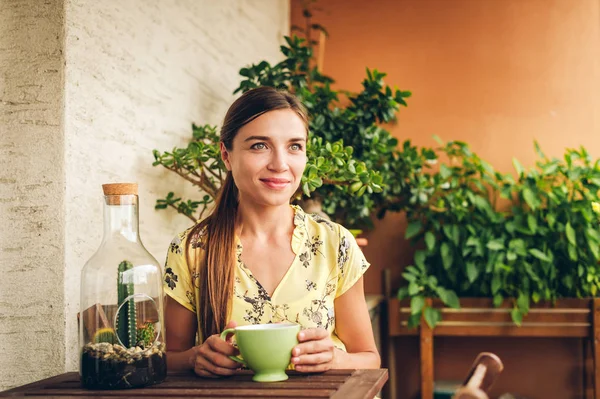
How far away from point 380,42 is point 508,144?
0.88m

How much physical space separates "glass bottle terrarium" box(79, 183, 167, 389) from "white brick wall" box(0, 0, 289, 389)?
0.60 m

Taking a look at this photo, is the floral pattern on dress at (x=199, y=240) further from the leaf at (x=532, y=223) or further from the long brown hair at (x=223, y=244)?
the leaf at (x=532, y=223)

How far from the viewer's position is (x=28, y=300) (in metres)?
1.82

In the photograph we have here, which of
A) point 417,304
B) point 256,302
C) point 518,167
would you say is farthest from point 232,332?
point 518,167

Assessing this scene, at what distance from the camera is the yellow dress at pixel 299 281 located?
1.61 metres

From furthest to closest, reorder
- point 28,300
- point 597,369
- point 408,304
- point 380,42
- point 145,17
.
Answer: point 380,42
point 408,304
point 597,369
point 145,17
point 28,300

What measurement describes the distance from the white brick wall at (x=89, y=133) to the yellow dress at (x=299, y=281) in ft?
1.20

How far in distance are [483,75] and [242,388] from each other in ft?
9.41

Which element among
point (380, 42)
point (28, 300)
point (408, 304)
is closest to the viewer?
point (28, 300)

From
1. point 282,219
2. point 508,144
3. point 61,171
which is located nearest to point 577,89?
point 508,144

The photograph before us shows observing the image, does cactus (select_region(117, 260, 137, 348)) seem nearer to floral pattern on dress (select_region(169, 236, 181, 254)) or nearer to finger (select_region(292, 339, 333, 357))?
finger (select_region(292, 339, 333, 357))

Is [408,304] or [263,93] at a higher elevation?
[263,93]

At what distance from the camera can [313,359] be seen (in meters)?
1.30

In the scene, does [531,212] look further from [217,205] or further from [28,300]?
[28,300]
